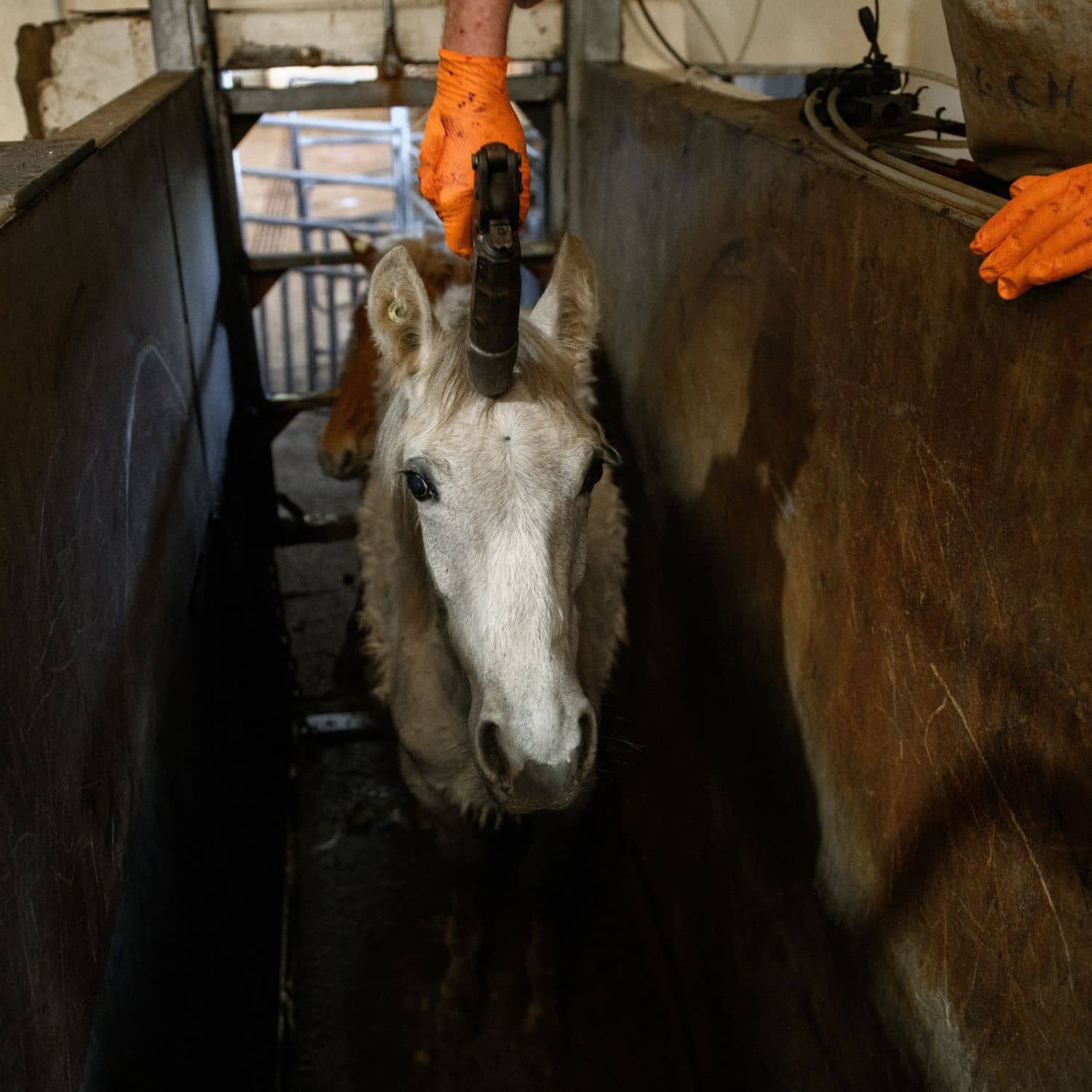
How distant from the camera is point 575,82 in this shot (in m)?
4.15

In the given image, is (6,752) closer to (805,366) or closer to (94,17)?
(805,366)

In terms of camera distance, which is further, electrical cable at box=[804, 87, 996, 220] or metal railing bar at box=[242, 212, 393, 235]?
metal railing bar at box=[242, 212, 393, 235]

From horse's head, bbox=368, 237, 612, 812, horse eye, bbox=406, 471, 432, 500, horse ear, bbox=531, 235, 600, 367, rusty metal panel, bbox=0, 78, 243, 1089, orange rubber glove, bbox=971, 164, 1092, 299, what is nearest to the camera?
orange rubber glove, bbox=971, 164, 1092, 299

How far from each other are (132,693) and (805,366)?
1.58m

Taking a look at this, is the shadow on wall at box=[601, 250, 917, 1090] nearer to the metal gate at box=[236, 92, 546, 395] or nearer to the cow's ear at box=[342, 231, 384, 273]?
the cow's ear at box=[342, 231, 384, 273]

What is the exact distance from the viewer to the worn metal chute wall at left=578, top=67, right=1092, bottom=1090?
1251 mm

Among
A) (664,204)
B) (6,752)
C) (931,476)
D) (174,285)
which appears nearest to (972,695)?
(931,476)

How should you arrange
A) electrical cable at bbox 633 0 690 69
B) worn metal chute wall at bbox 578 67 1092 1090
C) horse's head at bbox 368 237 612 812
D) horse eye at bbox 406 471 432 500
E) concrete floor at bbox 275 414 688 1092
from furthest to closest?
electrical cable at bbox 633 0 690 69, concrete floor at bbox 275 414 688 1092, horse eye at bbox 406 471 432 500, horse's head at bbox 368 237 612 812, worn metal chute wall at bbox 578 67 1092 1090

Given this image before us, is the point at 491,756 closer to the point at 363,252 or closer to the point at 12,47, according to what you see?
the point at 363,252

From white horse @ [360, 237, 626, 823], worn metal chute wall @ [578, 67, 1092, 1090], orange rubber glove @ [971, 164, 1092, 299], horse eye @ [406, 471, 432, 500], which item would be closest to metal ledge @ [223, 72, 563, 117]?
worn metal chute wall @ [578, 67, 1092, 1090]

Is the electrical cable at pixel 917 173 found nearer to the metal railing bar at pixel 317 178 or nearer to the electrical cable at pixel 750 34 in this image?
the electrical cable at pixel 750 34

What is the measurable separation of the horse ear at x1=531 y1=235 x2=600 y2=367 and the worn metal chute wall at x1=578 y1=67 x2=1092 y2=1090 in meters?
0.39

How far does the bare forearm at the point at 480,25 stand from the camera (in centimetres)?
227

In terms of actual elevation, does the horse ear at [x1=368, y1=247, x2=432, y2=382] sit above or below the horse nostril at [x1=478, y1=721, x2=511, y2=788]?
above
